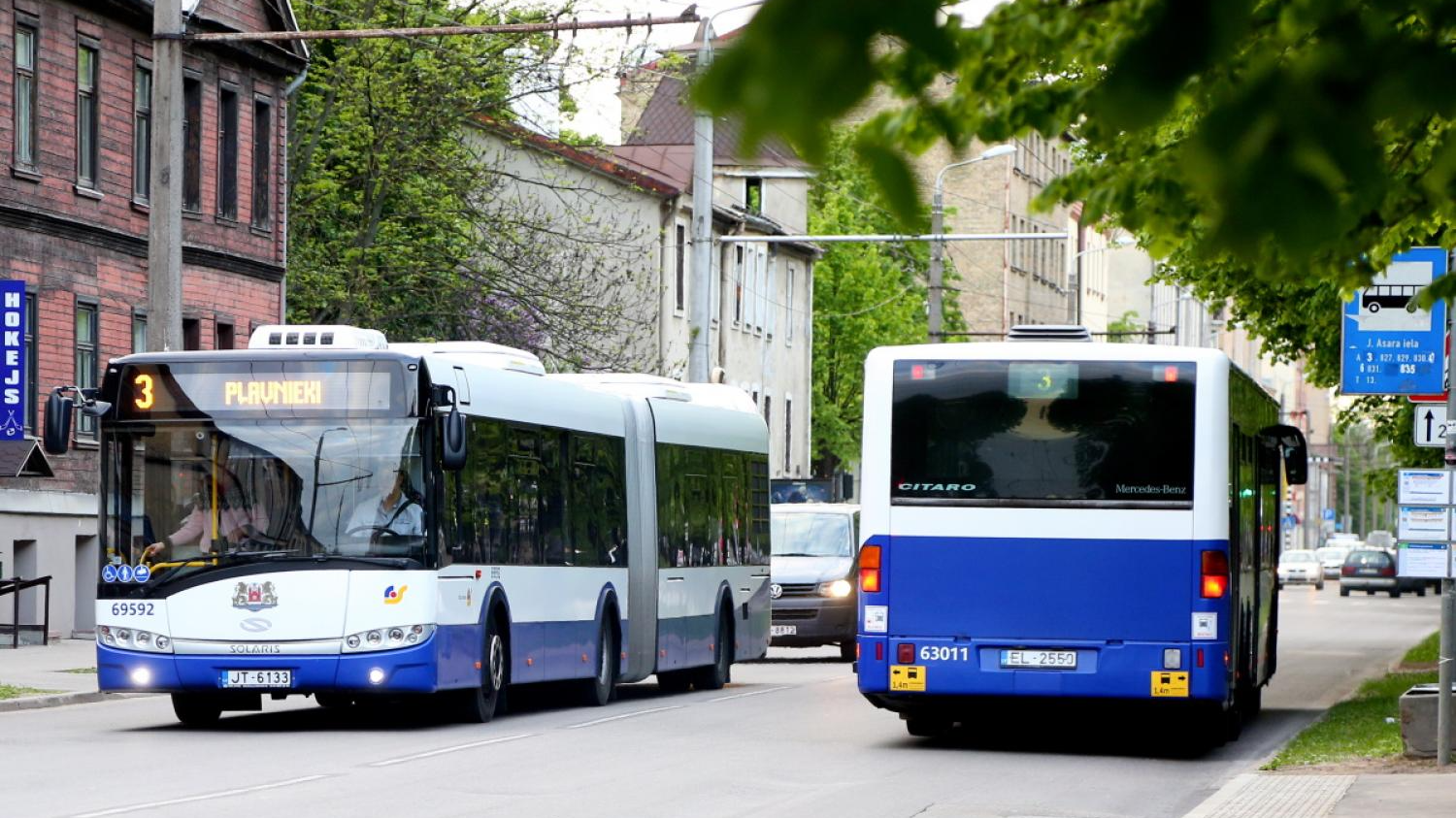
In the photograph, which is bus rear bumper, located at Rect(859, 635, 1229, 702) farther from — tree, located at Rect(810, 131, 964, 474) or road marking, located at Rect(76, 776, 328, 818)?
tree, located at Rect(810, 131, 964, 474)

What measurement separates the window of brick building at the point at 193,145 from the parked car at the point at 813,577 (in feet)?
37.5

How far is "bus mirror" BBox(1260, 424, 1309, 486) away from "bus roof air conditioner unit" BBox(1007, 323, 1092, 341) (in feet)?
8.87

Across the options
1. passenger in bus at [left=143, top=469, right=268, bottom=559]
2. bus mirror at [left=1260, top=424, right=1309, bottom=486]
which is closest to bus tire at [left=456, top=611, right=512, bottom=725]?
passenger in bus at [left=143, top=469, right=268, bottom=559]

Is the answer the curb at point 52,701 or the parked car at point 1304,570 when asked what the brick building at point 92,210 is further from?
the parked car at point 1304,570

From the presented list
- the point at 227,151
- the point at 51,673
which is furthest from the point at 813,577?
the point at 227,151

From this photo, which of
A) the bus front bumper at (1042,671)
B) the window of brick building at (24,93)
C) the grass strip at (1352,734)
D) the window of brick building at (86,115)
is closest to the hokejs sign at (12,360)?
the window of brick building at (24,93)

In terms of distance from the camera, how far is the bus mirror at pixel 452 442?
56.9 feet

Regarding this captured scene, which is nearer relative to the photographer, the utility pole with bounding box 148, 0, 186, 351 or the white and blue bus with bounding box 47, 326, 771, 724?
the white and blue bus with bounding box 47, 326, 771, 724

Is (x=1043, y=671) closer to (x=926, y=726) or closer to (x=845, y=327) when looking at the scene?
(x=926, y=726)

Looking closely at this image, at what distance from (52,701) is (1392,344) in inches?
434

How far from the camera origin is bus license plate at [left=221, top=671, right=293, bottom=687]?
17.4m

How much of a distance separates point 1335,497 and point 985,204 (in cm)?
9178

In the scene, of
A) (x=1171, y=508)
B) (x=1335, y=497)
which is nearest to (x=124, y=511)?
(x=1171, y=508)

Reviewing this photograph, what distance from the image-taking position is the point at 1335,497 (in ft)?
598
